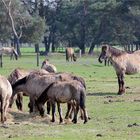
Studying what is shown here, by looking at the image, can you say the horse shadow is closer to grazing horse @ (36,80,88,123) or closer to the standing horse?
grazing horse @ (36,80,88,123)

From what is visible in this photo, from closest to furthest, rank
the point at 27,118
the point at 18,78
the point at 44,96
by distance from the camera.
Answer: the point at 44,96 → the point at 27,118 → the point at 18,78

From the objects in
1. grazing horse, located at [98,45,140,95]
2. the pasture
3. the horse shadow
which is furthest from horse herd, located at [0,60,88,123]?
grazing horse, located at [98,45,140,95]

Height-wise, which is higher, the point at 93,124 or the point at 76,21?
the point at 76,21

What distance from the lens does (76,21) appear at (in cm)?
9500

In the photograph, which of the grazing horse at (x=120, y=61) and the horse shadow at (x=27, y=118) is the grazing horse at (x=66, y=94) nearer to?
the horse shadow at (x=27, y=118)

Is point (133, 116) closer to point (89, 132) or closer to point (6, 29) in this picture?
point (89, 132)

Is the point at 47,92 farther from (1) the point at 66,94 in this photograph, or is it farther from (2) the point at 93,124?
(2) the point at 93,124

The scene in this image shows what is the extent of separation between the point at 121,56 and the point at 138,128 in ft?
43.2

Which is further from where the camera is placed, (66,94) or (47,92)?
(47,92)

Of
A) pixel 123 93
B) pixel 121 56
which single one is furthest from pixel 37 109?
pixel 121 56

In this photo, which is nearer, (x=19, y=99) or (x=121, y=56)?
(x=19, y=99)

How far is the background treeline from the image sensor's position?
84875 millimetres

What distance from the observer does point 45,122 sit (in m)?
17.2

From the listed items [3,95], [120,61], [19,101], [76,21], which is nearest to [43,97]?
[3,95]
